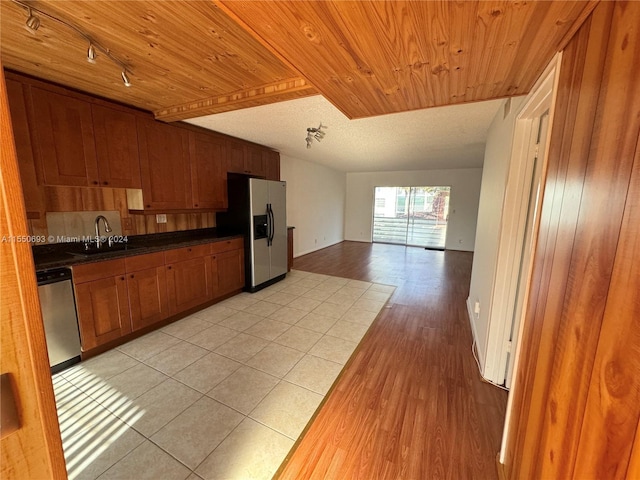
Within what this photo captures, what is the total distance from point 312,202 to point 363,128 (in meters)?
3.49

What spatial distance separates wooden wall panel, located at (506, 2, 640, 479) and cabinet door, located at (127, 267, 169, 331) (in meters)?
3.14

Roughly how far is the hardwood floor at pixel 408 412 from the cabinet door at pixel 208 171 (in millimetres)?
2762

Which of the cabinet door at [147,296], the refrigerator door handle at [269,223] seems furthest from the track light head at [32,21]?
the refrigerator door handle at [269,223]

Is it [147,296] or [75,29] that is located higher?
[75,29]

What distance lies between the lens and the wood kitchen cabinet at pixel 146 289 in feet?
8.39

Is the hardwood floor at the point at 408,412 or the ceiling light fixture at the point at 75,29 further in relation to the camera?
the hardwood floor at the point at 408,412

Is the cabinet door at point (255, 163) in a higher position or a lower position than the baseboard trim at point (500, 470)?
higher

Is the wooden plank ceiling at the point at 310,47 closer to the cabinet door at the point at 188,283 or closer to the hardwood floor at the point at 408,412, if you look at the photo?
the cabinet door at the point at 188,283

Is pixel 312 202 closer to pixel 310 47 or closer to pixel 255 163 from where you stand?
pixel 255 163

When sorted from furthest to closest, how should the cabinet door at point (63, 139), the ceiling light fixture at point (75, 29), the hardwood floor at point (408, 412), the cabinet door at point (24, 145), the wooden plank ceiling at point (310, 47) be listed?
the cabinet door at point (63, 139) → the cabinet door at point (24, 145) → the hardwood floor at point (408, 412) → the ceiling light fixture at point (75, 29) → the wooden plank ceiling at point (310, 47)

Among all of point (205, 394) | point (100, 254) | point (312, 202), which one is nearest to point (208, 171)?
point (100, 254)

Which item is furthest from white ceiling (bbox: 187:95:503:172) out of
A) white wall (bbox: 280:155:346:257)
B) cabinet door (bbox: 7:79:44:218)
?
cabinet door (bbox: 7:79:44:218)

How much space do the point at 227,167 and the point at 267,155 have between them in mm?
981

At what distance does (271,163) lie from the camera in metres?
4.69
